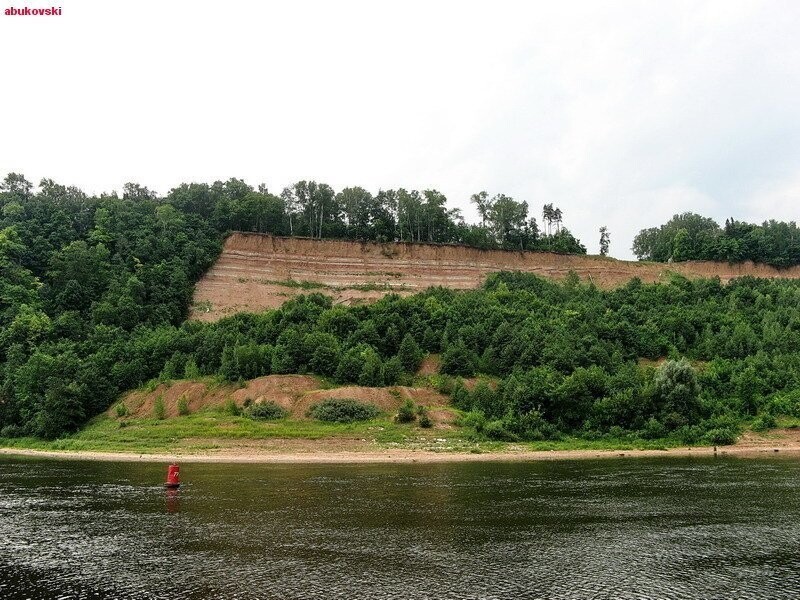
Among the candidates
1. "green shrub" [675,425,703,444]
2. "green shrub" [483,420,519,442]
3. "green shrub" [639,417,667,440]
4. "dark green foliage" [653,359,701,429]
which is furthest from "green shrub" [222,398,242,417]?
"green shrub" [675,425,703,444]

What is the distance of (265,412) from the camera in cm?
5594

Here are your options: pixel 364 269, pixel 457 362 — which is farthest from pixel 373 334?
pixel 364 269

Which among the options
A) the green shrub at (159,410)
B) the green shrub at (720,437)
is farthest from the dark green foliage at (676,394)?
the green shrub at (159,410)

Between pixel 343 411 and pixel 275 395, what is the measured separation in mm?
7673

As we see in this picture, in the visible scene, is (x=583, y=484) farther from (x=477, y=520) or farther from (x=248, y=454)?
(x=248, y=454)

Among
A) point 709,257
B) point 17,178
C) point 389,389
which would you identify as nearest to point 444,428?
point 389,389

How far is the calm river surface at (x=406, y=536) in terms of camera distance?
1477cm

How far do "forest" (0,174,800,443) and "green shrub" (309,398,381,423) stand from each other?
5.54 metres

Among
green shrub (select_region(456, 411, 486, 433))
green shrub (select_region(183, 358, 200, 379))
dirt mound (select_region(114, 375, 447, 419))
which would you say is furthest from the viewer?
green shrub (select_region(183, 358, 200, 379))

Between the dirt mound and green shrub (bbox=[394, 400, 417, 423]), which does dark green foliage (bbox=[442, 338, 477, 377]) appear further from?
green shrub (bbox=[394, 400, 417, 423])

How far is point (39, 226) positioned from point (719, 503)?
95167 millimetres

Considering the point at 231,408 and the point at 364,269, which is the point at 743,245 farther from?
the point at 231,408

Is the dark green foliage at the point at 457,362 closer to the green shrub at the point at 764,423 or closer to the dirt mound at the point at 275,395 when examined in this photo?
the dirt mound at the point at 275,395

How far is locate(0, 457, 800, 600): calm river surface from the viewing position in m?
14.8
